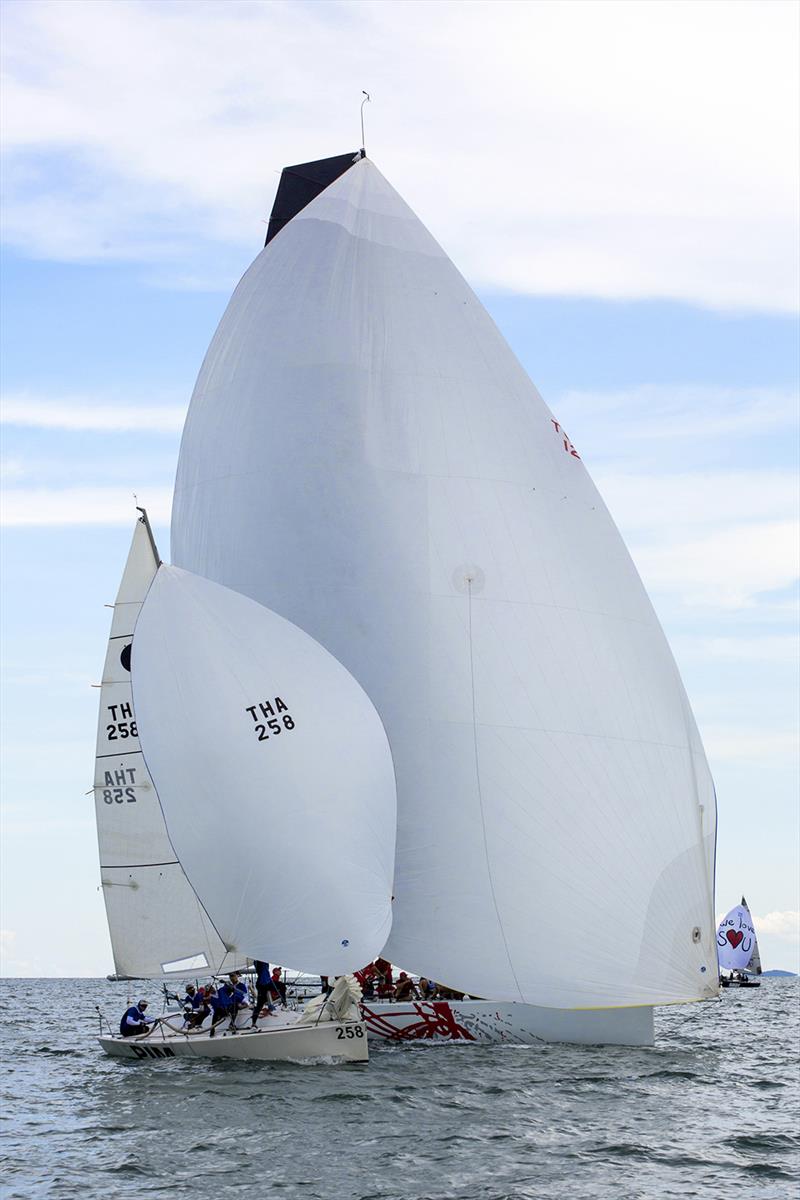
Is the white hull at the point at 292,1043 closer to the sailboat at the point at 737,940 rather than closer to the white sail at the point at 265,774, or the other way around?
the white sail at the point at 265,774

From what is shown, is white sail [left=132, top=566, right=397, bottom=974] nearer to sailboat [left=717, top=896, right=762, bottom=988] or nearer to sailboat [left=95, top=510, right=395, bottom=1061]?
sailboat [left=95, top=510, right=395, bottom=1061]

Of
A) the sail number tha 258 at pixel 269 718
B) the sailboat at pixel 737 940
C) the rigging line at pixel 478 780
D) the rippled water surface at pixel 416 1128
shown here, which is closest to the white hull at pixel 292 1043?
the rippled water surface at pixel 416 1128

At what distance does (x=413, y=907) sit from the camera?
23.5 m

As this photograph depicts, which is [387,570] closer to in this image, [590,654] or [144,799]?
[590,654]

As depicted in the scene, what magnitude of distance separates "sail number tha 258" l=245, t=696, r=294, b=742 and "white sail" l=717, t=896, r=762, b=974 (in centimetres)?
5826

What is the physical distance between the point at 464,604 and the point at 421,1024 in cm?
707

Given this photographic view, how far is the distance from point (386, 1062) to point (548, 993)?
273 cm

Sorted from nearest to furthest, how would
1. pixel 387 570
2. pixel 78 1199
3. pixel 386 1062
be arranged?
pixel 78 1199 → pixel 386 1062 → pixel 387 570

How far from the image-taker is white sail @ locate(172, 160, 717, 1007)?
23.2m

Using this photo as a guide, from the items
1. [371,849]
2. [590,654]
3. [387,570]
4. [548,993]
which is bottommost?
[548,993]

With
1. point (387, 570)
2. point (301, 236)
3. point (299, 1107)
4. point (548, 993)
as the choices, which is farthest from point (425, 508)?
point (299, 1107)

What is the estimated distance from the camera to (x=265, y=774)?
21078 mm

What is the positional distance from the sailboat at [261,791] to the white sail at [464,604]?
2091 millimetres

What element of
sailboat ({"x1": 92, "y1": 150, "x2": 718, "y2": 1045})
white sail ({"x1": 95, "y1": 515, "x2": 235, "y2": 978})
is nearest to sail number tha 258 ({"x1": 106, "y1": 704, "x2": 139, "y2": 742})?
white sail ({"x1": 95, "y1": 515, "x2": 235, "y2": 978})
